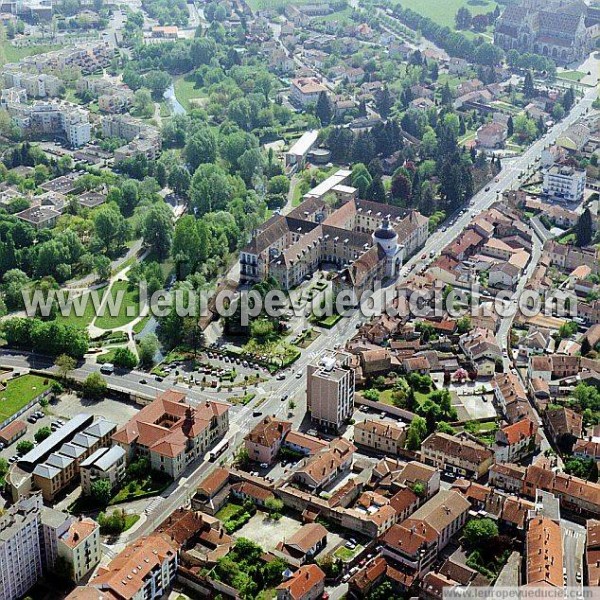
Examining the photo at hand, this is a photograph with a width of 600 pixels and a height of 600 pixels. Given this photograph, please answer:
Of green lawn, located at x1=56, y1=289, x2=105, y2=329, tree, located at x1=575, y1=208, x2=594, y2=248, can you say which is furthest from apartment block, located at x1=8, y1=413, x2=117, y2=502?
tree, located at x1=575, y1=208, x2=594, y2=248

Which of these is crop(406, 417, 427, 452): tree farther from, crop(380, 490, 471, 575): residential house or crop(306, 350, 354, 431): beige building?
crop(380, 490, 471, 575): residential house

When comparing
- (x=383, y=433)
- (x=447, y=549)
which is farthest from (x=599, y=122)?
(x=447, y=549)

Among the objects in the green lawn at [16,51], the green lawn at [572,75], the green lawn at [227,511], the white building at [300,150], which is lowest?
the green lawn at [227,511]

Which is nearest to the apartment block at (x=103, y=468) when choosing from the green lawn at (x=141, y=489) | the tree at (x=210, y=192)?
the green lawn at (x=141, y=489)

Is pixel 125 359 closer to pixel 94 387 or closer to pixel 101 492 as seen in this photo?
pixel 94 387

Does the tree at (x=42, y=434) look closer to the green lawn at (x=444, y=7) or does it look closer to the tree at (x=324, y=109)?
the tree at (x=324, y=109)

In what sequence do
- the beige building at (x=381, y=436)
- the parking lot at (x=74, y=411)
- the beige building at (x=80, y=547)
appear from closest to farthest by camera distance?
the beige building at (x=80, y=547) → the beige building at (x=381, y=436) → the parking lot at (x=74, y=411)
